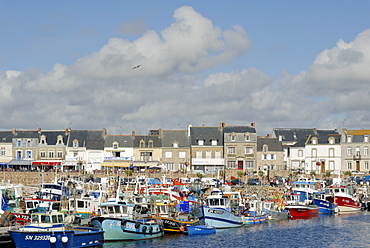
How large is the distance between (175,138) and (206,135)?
15.0 feet

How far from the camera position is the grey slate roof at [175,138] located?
91562 millimetres

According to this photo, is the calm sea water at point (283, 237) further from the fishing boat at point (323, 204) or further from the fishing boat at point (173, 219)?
the fishing boat at point (323, 204)

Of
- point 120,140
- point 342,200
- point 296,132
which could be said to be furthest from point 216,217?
point 296,132

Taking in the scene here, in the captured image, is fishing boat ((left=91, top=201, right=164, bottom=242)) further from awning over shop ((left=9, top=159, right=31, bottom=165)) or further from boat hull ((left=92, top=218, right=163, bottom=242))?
awning over shop ((left=9, top=159, right=31, bottom=165))

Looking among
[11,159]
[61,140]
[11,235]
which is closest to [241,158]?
[61,140]

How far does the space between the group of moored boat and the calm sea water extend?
3.07ft

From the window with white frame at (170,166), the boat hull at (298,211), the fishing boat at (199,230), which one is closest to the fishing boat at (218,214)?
the fishing boat at (199,230)

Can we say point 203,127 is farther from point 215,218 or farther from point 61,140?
point 215,218

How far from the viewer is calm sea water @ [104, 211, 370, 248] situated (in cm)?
4069

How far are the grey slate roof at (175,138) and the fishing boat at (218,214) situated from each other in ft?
137

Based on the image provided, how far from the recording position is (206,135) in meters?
92.1

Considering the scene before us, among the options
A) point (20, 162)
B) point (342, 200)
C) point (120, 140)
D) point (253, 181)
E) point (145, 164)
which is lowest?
point (342, 200)

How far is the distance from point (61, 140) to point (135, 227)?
2044 inches

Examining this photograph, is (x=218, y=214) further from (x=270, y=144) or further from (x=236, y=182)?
(x=270, y=144)
